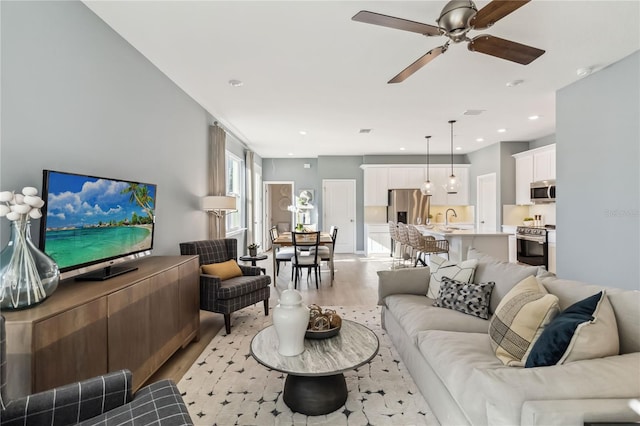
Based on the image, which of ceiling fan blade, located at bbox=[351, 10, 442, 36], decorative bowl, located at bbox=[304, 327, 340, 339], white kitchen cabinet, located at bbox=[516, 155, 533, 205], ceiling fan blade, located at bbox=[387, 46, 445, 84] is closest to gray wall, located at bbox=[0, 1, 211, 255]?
decorative bowl, located at bbox=[304, 327, 340, 339]

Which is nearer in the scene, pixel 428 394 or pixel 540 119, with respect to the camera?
pixel 428 394

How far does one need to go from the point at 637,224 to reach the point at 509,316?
246 cm

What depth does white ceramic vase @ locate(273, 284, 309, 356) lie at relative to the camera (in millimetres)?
1873

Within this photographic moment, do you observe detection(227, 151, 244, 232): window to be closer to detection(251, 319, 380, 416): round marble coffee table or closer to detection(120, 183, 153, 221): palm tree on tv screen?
detection(120, 183, 153, 221): palm tree on tv screen

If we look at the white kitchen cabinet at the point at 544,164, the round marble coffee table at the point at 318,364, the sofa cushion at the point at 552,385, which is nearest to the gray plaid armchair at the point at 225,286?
the round marble coffee table at the point at 318,364

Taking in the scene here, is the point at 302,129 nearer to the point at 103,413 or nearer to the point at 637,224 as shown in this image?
the point at 637,224

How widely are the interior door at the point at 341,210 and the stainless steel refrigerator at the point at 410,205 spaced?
117cm

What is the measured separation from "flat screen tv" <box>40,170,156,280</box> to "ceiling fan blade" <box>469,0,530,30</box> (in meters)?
2.60

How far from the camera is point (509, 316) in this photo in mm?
1782

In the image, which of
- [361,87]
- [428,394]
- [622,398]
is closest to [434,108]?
[361,87]

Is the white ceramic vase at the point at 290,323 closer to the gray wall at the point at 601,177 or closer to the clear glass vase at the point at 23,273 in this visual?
the clear glass vase at the point at 23,273

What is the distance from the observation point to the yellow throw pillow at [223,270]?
345 centimetres

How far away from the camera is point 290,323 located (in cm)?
187

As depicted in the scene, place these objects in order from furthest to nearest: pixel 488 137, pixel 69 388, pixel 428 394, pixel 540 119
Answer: pixel 488 137 < pixel 540 119 < pixel 428 394 < pixel 69 388
